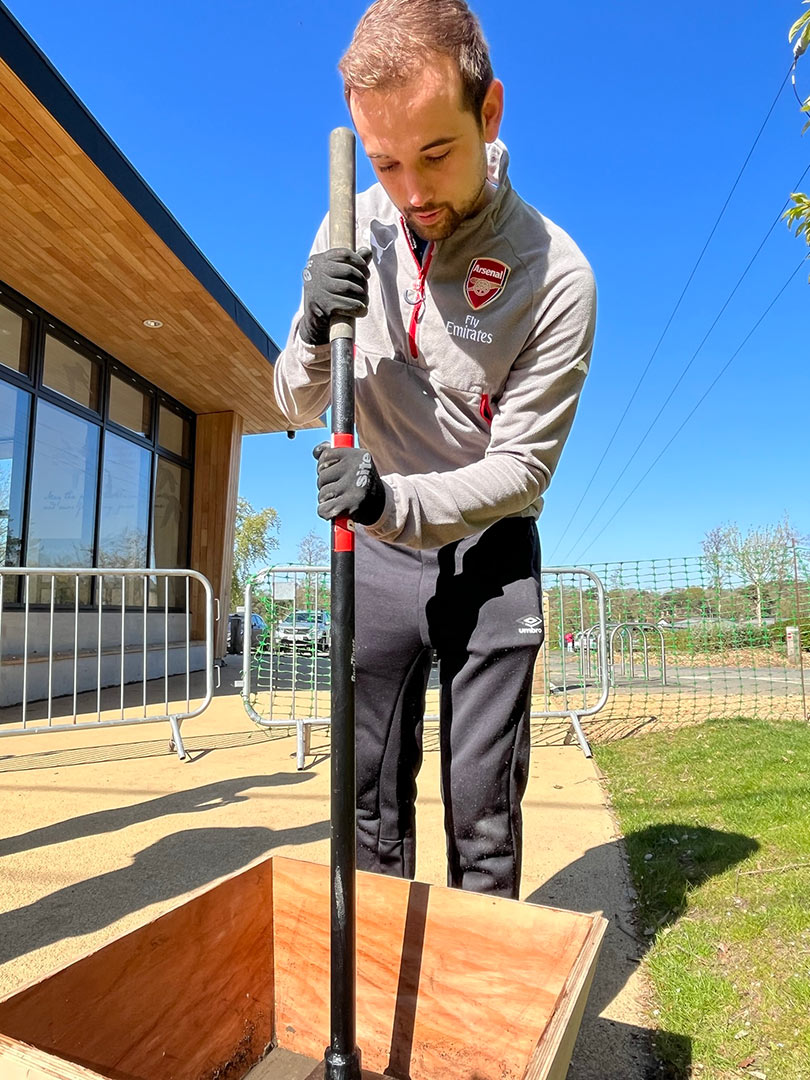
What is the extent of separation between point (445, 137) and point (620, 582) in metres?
6.14

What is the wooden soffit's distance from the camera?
4.38 metres

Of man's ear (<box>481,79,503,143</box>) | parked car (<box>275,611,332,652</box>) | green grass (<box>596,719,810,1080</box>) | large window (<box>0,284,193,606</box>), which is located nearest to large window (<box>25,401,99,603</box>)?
large window (<box>0,284,193,606</box>)

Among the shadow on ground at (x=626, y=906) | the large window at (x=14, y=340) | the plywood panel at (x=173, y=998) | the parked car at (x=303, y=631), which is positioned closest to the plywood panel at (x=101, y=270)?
the large window at (x=14, y=340)

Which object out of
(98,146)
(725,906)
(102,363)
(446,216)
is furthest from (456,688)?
(102,363)

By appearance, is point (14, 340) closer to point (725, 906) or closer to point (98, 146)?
point (98, 146)

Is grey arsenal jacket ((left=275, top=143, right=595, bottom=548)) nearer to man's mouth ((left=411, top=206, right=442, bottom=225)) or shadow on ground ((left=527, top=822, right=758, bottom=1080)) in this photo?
man's mouth ((left=411, top=206, right=442, bottom=225))

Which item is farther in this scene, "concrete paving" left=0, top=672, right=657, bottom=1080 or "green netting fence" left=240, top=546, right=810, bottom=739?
"green netting fence" left=240, top=546, right=810, bottom=739

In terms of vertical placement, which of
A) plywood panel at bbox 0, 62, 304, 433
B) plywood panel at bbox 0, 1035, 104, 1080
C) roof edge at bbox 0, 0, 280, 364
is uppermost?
roof edge at bbox 0, 0, 280, 364

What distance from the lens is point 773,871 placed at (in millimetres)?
2217

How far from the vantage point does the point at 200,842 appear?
2.67 meters

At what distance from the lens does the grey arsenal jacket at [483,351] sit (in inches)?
52.5

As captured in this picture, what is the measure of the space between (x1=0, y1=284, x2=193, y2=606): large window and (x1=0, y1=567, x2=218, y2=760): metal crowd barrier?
9 cm

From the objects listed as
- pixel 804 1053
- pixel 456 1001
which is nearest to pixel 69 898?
pixel 456 1001

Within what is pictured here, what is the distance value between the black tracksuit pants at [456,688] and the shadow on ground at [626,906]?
385 mm
